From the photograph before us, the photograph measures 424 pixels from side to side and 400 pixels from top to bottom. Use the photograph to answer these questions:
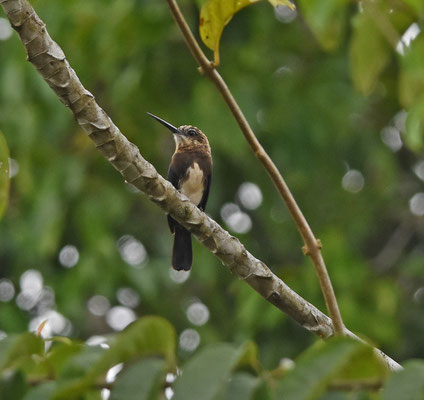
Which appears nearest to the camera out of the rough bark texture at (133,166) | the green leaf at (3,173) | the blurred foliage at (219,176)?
the green leaf at (3,173)

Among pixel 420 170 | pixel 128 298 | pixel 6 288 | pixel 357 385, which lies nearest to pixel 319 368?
pixel 357 385

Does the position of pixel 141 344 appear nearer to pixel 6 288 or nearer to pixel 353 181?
pixel 6 288

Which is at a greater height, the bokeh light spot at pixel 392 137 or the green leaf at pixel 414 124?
the green leaf at pixel 414 124

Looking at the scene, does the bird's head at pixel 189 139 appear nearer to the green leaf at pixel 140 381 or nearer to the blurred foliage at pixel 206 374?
the blurred foliage at pixel 206 374

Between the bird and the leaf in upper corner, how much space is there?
79.5 inches

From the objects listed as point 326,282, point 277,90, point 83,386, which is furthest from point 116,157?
point 277,90

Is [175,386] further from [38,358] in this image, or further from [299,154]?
[299,154]

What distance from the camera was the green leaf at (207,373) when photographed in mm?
1123

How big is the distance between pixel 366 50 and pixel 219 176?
3252 millimetres

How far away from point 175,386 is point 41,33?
0.98 meters

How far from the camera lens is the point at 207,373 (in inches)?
45.5

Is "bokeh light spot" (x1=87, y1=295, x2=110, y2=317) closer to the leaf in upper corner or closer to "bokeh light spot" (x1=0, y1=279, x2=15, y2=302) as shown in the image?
"bokeh light spot" (x1=0, y1=279, x2=15, y2=302)

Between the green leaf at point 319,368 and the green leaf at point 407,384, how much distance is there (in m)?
0.06

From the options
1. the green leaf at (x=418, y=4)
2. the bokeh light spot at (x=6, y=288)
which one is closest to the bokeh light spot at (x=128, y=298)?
the bokeh light spot at (x=6, y=288)
